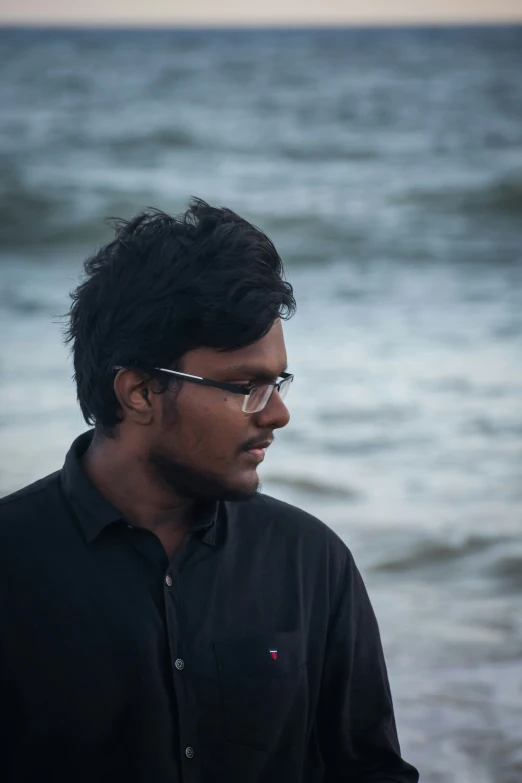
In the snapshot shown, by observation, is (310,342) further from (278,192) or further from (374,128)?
(374,128)

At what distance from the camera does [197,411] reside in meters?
1.97

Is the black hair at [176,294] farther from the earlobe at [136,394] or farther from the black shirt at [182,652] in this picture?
the black shirt at [182,652]

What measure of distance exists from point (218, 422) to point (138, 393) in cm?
15

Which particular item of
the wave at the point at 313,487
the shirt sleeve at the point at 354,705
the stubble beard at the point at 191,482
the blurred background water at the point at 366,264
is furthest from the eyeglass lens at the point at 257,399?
the wave at the point at 313,487

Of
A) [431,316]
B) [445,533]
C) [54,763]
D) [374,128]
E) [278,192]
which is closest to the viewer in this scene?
[54,763]

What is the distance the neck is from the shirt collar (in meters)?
0.03

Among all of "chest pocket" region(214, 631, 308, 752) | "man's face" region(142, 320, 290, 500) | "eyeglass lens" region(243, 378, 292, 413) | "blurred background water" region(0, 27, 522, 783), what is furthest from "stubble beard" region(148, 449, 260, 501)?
"blurred background water" region(0, 27, 522, 783)

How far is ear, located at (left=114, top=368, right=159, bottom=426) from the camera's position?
1.99 metres

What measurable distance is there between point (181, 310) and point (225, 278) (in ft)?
0.28

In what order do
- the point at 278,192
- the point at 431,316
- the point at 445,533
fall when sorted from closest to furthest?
1. the point at 445,533
2. the point at 431,316
3. the point at 278,192

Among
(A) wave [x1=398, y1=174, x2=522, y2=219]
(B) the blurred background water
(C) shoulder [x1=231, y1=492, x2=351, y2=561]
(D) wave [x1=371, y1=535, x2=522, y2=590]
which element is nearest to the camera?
(C) shoulder [x1=231, y1=492, x2=351, y2=561]

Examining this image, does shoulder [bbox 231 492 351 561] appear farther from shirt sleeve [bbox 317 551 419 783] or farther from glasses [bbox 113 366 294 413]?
glasses [bbox 113 366 294 413]

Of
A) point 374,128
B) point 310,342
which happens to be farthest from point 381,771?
point 374,128

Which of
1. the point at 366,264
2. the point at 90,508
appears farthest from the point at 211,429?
the point at 366,264
